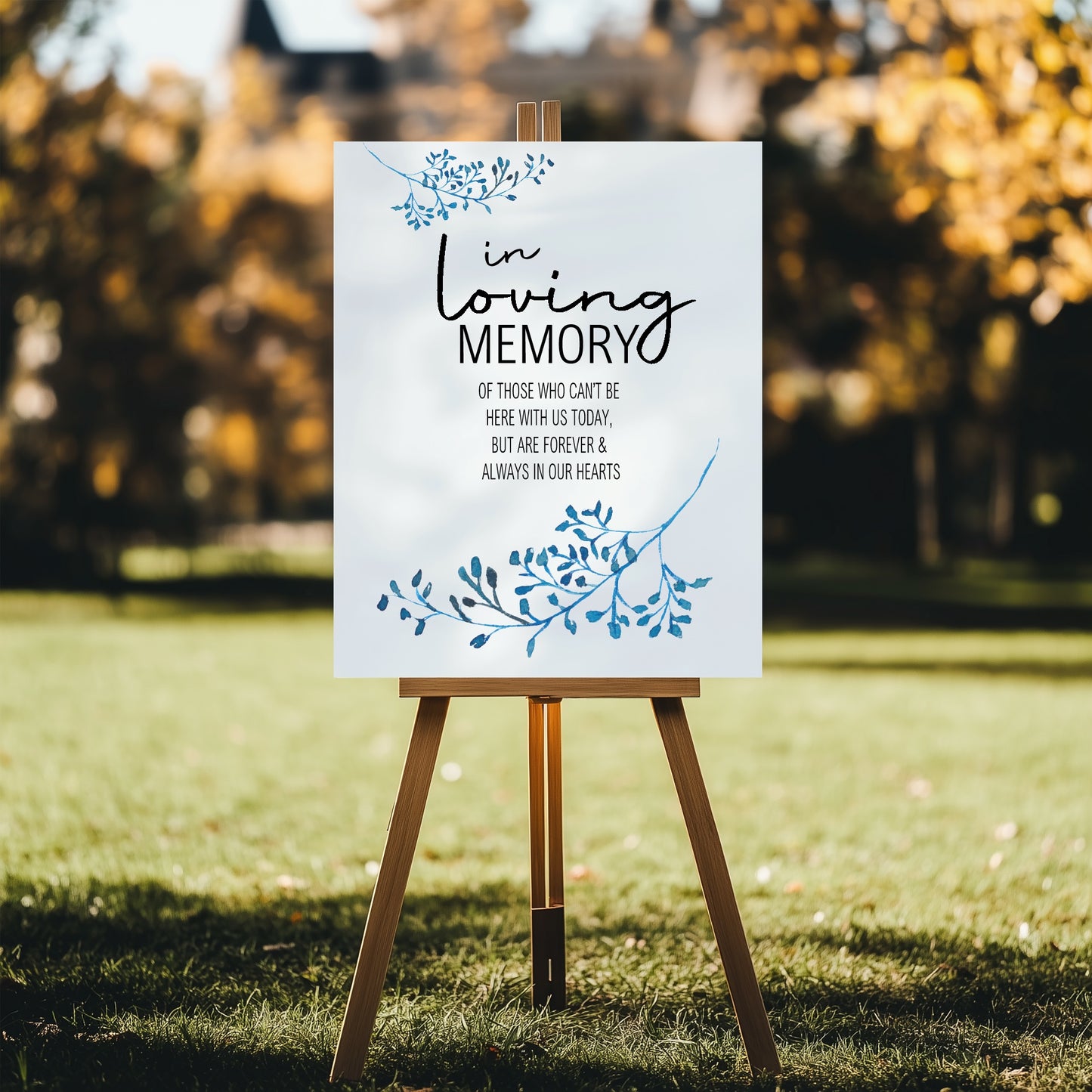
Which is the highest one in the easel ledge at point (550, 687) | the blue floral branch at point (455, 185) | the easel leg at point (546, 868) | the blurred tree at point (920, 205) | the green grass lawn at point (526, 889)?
the blurred tree at point (920, 205)

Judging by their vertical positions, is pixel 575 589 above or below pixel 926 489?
below

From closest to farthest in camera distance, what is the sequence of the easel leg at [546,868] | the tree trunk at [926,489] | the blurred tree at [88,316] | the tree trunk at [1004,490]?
the easel leg at [546,868], the blurred tree at [88,316], the tree trunk at [926,489], the tree trunk at [1004,490]

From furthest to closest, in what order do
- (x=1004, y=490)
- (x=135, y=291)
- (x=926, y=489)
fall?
(x=1004, y=490)
(x=926, y=489)
(x=135, y=291)

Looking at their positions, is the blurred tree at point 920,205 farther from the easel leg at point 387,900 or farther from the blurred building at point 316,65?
the blurred building at point 316,65

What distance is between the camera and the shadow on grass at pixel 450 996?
10.1 feet

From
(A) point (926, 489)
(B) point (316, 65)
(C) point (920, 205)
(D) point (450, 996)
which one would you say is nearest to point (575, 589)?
(D) point (450, 996)

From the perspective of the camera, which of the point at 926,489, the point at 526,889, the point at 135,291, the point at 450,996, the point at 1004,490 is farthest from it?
the point at 1004,490

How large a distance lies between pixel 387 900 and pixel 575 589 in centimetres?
89

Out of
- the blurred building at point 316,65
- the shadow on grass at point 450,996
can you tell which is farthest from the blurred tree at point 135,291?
the blurred building at point 316,65

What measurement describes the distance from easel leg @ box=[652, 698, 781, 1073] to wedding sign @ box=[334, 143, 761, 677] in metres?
0.31

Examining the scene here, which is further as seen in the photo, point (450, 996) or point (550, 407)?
point (450, 996)

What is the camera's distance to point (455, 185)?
10.0 feet

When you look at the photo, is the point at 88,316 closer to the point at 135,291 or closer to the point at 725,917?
the point at 135,291

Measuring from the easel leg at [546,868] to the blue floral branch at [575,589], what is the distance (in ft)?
1.60
